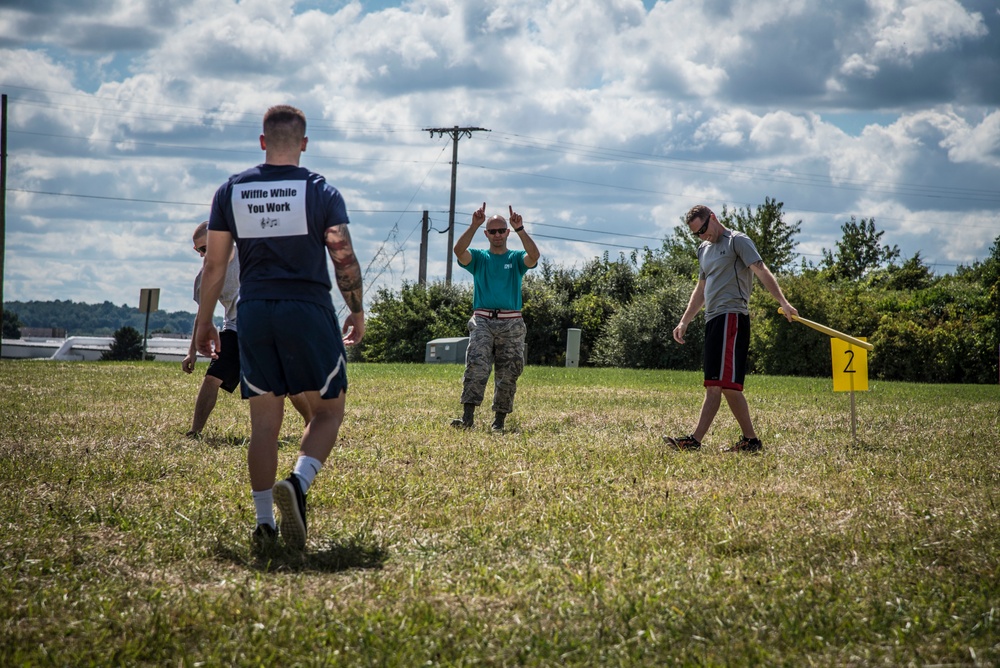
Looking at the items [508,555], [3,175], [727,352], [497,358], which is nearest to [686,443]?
[727,352]

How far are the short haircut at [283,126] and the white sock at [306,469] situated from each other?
1.57 metres

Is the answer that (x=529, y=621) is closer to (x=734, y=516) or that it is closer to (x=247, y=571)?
(x=247, y=571)

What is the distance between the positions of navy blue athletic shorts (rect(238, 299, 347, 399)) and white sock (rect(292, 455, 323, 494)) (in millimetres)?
340

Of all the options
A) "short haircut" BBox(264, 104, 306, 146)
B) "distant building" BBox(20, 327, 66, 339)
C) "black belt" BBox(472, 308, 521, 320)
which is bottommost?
"distant building" BBox(20, 327, 66, 339)

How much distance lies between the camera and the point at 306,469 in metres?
4.70

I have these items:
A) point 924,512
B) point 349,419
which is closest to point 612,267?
point 349,419

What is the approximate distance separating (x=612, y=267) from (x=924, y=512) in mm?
36565

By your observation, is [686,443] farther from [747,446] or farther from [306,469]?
[306,469]

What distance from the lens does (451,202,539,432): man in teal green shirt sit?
9.65m

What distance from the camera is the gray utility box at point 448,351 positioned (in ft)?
109

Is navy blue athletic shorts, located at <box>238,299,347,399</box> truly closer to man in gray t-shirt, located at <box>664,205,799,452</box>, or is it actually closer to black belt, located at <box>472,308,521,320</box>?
man in gray t-shirt, located at <box>664,205,799,452</box>

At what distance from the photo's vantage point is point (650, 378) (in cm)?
2184

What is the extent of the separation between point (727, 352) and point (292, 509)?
15.3 feet

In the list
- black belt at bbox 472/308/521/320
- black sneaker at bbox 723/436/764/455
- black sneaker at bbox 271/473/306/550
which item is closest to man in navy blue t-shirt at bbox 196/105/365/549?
black sneaker at bbox 271/473/306/550
